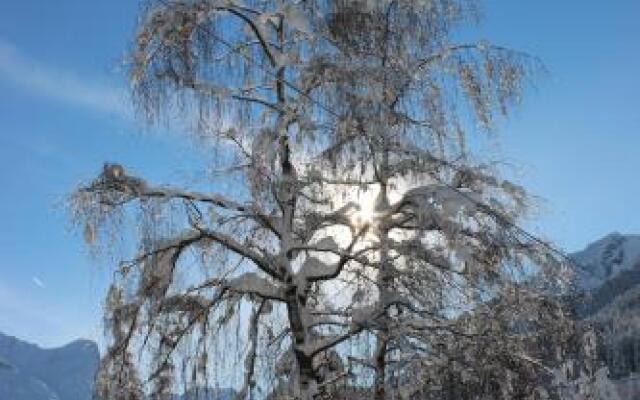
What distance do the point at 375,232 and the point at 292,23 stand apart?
215 centimetres

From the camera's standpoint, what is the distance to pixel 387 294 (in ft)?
27.3

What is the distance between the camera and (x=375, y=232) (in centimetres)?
881

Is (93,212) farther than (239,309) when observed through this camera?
No

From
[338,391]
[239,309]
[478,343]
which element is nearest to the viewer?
[478,343]

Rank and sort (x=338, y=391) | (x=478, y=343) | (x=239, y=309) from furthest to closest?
(x=239, y=309) → (x=338, y=391) → (x=478, y=343)

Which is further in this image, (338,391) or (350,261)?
(350,261)

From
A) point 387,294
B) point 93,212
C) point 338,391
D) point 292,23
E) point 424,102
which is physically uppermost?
point 292,23

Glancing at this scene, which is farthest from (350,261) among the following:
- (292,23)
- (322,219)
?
(292,23)

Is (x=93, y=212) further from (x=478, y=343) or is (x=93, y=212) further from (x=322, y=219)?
(x=478, y=343)

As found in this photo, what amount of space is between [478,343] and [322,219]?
2.01m

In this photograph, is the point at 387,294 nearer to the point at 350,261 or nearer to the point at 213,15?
the point at 350,261

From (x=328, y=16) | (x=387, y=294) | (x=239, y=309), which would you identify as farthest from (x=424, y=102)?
(x=239, y=309)

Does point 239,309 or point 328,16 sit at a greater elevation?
point 328,16

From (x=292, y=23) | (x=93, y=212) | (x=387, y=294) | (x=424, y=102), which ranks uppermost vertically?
(x=292, y=23)
